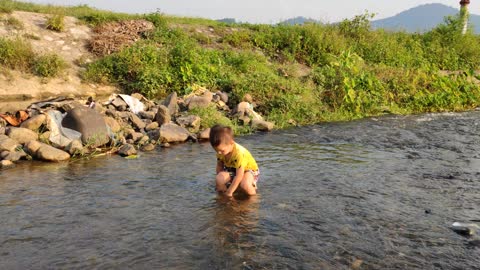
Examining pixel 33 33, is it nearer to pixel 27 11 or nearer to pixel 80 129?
pixel 27 11

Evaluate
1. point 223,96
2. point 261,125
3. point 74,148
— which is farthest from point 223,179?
point 223,96

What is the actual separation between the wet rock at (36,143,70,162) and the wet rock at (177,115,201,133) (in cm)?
306

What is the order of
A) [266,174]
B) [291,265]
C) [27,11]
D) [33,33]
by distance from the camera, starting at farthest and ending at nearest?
[27,11] → [33,33] → [266,174] → [291,265]

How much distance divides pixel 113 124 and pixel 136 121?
69 centimetres

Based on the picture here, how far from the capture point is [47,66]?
12.8 meters

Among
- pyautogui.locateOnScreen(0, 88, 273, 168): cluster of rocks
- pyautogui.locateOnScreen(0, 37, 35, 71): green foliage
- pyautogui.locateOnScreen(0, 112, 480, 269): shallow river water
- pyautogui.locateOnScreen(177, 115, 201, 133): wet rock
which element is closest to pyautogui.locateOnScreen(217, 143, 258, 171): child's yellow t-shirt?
pyautogui.locateOnScreen(0, 112, 480, 269): shallow river water

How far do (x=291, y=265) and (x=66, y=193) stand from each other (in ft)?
12.0

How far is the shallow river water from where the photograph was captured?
441 cm

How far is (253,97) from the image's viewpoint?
12938 mm

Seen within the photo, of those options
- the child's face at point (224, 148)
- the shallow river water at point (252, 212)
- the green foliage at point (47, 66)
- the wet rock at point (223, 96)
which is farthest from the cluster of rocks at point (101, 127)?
the child's face at point (224, 148)

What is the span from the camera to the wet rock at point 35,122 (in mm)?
8953

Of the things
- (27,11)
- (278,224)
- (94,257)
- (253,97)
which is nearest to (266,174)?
(278,224)

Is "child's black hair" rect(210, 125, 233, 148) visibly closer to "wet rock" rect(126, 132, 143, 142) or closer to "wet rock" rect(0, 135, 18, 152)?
"wet rock" rect(126, 132, 143, 142)

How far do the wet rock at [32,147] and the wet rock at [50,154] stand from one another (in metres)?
0.07
